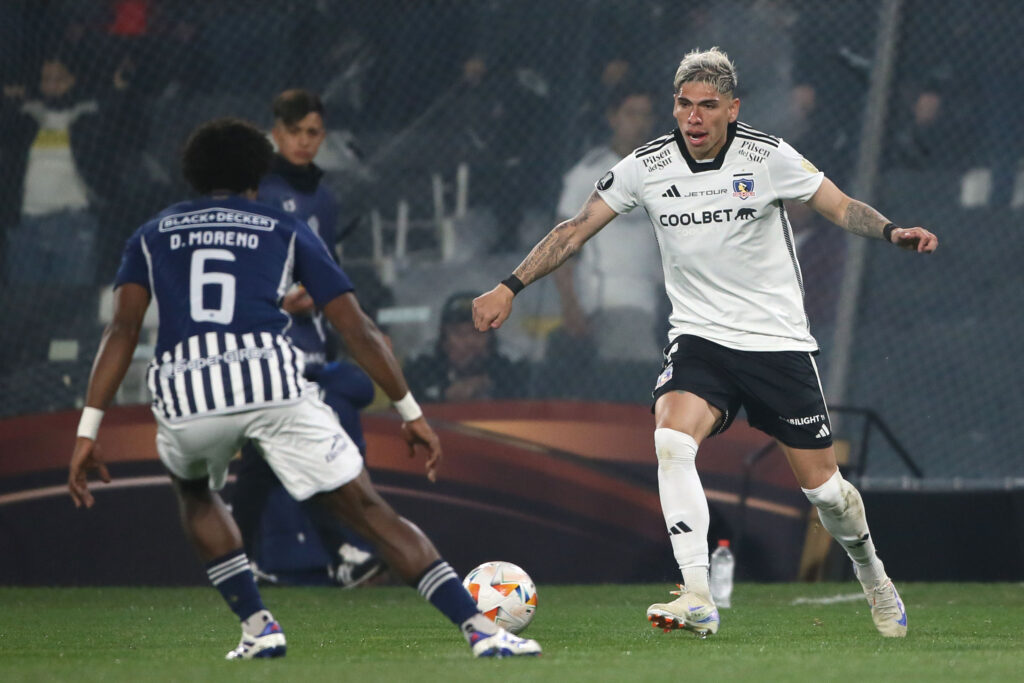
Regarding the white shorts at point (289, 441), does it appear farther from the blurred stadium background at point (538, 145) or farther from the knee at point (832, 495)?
the blurred stadium background at point (538, 145)

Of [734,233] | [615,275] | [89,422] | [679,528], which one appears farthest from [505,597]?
[615,275]

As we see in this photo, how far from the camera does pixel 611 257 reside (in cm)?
1009

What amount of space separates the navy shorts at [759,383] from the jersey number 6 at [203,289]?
5.74 ft

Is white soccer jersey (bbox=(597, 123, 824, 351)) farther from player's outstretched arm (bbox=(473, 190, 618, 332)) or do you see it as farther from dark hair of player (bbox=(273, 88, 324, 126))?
dark hair of player (bbox=(273, 88, 324, 126))

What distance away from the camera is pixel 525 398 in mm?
9859

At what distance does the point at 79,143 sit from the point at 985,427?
19.9 feet

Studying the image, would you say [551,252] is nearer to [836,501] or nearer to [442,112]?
[836,501]

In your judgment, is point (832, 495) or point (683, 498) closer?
point (683, 498)

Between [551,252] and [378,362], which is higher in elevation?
[551,252]

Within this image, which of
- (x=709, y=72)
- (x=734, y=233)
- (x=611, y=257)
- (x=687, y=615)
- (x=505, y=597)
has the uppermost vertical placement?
(x=709, y=72)

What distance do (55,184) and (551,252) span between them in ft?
17.2

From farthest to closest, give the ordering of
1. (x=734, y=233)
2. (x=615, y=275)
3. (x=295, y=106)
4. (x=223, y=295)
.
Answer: (x=615, y=275)
(x=295, y=106)
(x=734, y=233)
(x=223, y=295)

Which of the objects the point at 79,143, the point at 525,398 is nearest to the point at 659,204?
the point at 525,398

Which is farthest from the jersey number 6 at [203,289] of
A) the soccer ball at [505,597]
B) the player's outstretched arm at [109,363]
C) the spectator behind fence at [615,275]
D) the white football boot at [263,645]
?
the spectator behind fence at [615,275]
